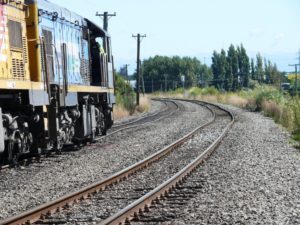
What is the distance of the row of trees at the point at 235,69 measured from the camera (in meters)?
124

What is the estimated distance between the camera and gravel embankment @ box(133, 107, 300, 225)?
772cm

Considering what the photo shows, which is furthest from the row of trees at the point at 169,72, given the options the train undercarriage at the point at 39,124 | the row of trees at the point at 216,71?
the train undercarriage at the point at 39,124

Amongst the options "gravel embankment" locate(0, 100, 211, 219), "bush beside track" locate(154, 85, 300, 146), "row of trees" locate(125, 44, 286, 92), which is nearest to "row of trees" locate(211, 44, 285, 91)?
"row of trees" locate(125, 44, 286, 92)

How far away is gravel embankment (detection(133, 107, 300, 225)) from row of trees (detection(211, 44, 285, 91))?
350 ft

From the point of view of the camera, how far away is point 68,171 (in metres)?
12.3

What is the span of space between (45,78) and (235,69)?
11948 cm

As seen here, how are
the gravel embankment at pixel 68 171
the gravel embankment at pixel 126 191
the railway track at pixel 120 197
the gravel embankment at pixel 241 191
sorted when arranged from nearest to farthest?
the railway track at pixel 120 197 < the gravel embankment at pixel 241 191 < the gravel embankment at pixel 126 191 < the gravel embankment at pixel 68 171

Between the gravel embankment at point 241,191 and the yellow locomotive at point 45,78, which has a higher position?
the yellow locomotive at point 45,78

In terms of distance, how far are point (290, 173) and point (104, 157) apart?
15.9ft

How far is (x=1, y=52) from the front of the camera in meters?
11.2

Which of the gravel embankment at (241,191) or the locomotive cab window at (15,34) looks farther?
the locomotive cab window at (15,34)

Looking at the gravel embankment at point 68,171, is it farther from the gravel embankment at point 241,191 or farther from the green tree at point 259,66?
the green tree at point 259,66

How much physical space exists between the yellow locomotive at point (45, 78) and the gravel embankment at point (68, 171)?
0.52 m

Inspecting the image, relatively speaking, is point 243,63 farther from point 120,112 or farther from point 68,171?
point 68,171
